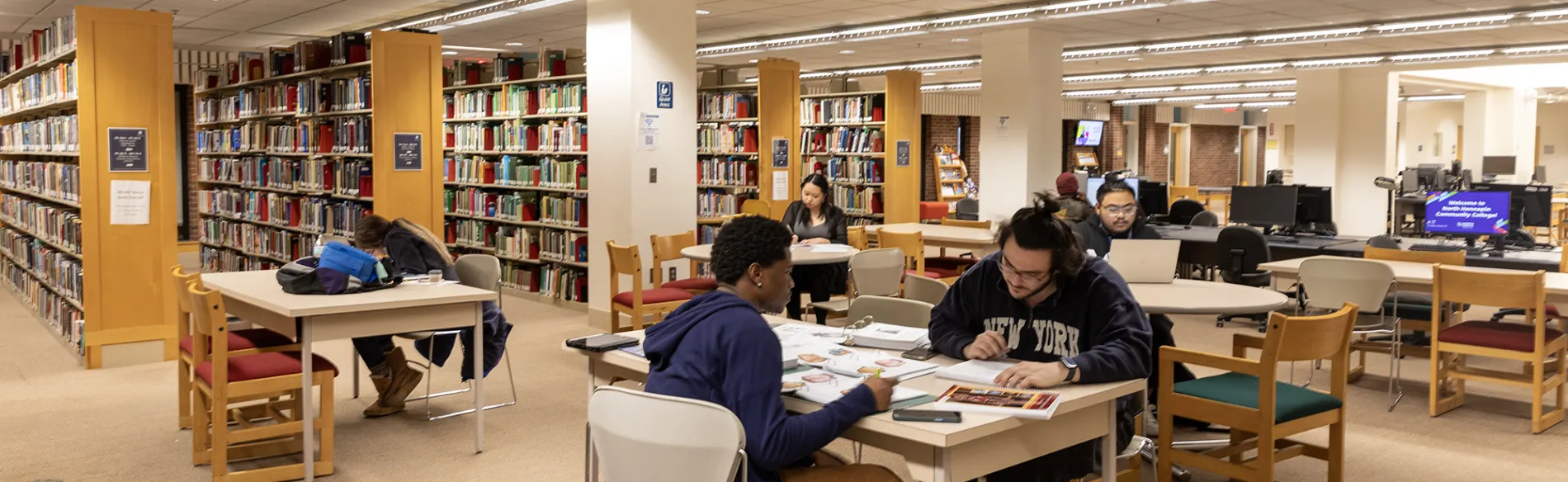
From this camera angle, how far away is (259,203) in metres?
10.9

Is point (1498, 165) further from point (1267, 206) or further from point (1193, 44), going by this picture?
point (1267, 206)

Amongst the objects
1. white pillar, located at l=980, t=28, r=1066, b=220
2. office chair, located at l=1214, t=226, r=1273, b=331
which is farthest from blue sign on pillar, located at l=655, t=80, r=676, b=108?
white pillar, located at l=980, t=28, r=1066, b=220

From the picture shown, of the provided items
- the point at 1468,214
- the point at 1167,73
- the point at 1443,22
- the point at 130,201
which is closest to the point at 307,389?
the point at 130,201

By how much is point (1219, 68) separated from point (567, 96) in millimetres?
10608

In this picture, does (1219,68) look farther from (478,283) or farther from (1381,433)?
(478,283)

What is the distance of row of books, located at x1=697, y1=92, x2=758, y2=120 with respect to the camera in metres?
11.1

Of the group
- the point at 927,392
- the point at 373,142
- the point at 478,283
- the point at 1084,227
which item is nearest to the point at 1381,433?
the point at 1084,227

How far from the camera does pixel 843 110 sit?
1202cm

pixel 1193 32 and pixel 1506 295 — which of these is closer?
pixel 1506 295

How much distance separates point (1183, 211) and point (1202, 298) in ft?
23.1

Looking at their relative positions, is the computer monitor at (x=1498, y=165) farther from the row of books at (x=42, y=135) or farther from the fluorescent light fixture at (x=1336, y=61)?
the row of books at (x=42, y=135)

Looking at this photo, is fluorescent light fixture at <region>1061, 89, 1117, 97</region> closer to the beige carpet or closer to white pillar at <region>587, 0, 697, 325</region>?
white pillar at <region>587, 0, 697, 325</region>

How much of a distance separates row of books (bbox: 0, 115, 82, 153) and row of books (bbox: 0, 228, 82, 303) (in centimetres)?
Result: 74

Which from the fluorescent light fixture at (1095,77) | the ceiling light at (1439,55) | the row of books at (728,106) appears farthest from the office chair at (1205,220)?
the fluorescent light fixture at (1095,77)
